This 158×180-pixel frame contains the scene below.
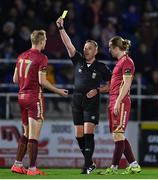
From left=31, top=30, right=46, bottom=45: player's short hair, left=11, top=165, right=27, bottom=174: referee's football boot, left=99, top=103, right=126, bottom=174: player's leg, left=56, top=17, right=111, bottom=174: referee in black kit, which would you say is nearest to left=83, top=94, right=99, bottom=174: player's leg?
left=56, top=17, right=111, bottom=174: referee in black kit

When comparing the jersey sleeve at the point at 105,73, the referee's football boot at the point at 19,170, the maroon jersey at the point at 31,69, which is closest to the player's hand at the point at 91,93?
the jersey sleeve at the point at 105,73

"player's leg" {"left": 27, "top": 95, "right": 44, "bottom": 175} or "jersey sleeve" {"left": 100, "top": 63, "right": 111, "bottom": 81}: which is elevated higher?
"jersey sleeve" {"left": 100, "top": 63, "right": 111, "bottom": 81}

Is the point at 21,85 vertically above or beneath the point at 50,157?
above

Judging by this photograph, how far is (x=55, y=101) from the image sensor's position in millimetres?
18594

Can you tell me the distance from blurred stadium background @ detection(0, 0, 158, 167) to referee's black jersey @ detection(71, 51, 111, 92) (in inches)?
166

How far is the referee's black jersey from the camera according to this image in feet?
46.5

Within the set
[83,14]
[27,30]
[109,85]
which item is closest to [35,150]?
[109,85]

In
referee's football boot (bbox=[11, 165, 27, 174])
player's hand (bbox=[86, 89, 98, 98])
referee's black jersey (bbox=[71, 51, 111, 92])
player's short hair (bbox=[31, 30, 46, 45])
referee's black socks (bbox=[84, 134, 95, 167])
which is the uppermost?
player's short hair (bbox=[31, 30, 46, 45])

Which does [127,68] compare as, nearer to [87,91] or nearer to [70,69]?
[87,91]

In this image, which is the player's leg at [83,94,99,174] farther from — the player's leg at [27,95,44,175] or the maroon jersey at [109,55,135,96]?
the player's leg at [27,95,44,175]

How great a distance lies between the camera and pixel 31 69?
13.9m

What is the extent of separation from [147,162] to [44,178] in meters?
5.85

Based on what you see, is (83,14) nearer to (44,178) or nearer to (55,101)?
(55,101)

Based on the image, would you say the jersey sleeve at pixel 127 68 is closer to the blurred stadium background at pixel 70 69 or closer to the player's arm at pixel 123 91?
the player's arm at pixel 123 91
